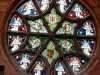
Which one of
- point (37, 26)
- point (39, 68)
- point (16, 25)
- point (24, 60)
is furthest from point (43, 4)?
point (39, 68)

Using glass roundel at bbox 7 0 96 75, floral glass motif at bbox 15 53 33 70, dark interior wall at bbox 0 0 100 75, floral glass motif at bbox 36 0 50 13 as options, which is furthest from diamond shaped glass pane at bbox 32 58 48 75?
floral glass motif at bbox 36 0 50 13

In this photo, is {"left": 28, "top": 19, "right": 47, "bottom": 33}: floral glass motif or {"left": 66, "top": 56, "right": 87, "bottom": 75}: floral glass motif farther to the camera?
{"left": 28, "top": 19, "right": 47, "bottom": 33}: floral glass motif

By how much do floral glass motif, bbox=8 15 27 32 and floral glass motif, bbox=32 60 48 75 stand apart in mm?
850

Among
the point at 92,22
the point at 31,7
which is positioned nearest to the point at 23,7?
the point at 31,7

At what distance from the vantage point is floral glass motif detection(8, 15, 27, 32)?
13.3m

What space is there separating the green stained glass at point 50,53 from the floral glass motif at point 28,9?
2.82 ft

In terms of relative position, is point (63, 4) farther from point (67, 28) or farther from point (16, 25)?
point (16, 25)

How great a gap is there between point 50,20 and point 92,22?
96 centimetres

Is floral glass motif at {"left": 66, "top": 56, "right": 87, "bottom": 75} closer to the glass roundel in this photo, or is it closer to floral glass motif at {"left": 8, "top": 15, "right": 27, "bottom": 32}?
the glass roundel

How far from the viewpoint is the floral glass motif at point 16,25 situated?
1331 centimetres

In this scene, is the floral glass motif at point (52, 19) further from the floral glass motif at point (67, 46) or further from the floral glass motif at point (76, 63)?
the floral glass motif at point (76, 63)

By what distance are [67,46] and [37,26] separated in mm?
833

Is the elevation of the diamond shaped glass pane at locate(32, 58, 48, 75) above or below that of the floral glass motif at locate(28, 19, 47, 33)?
below

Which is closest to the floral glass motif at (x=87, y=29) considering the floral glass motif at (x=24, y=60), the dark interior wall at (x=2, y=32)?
the dark interior wall at (x=2, y=32)
